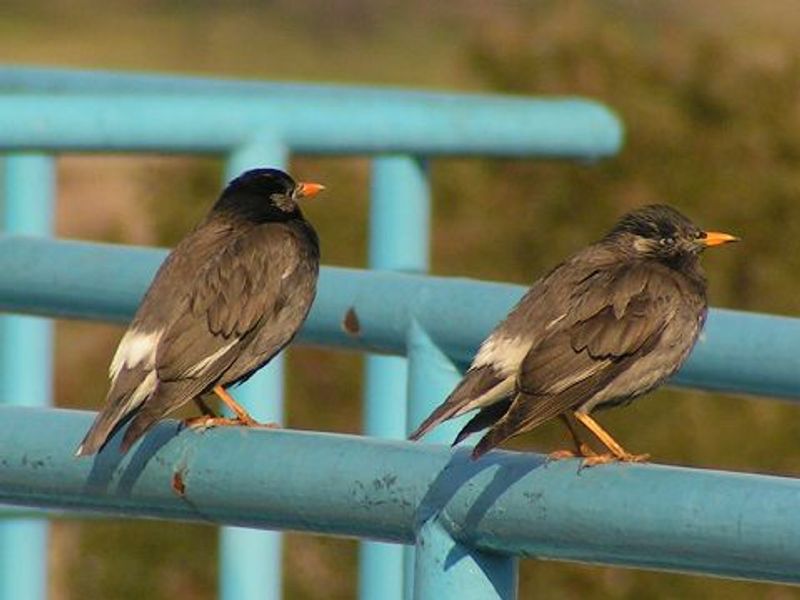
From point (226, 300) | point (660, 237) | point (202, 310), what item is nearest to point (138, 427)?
point (202, 310)

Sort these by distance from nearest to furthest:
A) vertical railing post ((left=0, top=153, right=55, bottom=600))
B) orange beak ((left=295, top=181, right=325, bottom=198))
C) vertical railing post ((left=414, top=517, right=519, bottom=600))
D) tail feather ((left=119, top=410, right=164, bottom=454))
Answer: vertical railing post ((left=414, top=517, right=519, bottom=600)) < tail feather ((left=119, top=410, right=164, bottom=454)) < vertical railing post ((left=0, top=153, right=55, bottom=600)) < orange beak ((left=295, top=181, right=325, bottom=198))

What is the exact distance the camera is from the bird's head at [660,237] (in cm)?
574

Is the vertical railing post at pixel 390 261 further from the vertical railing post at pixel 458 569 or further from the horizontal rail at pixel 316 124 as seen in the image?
the vertical railing post at pixel 458 569

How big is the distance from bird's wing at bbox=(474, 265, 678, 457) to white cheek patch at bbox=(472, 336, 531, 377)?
0.02 m

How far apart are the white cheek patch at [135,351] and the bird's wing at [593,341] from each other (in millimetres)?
845

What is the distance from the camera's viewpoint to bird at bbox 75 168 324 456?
5191mm

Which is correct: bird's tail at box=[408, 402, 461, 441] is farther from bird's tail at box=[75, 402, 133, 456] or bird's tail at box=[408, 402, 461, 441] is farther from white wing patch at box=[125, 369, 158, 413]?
white wing patch at box=[125, 369, 158, 413]

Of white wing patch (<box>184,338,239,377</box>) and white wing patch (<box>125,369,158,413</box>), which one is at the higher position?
white wing patch (<box>184,338,239,377</box>)

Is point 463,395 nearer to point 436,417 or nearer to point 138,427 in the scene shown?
point 436,417

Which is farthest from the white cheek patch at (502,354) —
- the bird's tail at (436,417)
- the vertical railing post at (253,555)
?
the vertical railing post at (253,555)

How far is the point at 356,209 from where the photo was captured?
45.9ft

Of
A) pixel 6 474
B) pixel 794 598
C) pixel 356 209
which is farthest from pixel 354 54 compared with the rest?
pixel 6 474

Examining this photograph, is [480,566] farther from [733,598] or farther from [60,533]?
[60,533]

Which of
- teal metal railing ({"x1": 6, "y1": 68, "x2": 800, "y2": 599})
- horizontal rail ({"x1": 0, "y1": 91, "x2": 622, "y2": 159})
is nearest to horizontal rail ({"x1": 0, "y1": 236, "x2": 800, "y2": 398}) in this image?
teal metal railing ({"x1": 6, "y1": 68, "x2": 800, "y2": 599})
